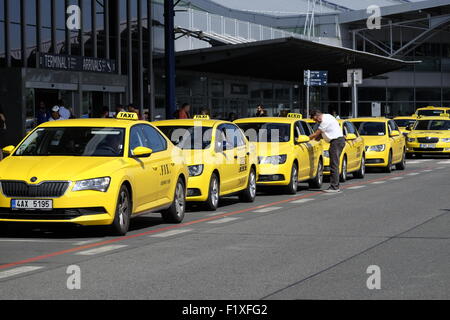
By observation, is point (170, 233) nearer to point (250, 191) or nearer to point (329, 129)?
point (250, 191)

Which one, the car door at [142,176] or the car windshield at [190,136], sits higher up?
the car windshield at [190,136]

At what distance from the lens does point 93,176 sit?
12891 millimetres

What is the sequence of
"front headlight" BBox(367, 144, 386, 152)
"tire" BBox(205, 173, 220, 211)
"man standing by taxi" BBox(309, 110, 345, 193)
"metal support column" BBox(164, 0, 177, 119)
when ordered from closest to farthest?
"tire" BBox(205, 173, 220, 211) < "man standing by taxi" BBox(309, 110, 345, 193) < "metal support column" BBox(164, 0, 177, 119) < "front headlight" BBox(367, 144, 386, 152)

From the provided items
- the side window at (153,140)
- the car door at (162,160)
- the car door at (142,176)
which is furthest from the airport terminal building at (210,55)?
the car door at (142,176)

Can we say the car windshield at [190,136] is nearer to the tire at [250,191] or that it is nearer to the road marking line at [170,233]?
the tire at [250,191]

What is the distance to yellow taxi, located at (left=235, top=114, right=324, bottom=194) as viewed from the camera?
811 inches

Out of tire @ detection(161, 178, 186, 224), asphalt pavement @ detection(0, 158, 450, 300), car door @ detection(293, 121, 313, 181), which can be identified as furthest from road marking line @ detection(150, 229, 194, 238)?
car door @ detection(293, 121, 313, 181)

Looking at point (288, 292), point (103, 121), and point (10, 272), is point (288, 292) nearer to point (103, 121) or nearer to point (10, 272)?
point (10, 272)

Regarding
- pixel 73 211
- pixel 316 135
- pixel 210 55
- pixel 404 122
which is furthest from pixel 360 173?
pixel 404 122

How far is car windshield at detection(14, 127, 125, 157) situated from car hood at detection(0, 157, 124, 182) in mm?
333

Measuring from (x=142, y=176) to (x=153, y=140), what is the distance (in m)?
1.16

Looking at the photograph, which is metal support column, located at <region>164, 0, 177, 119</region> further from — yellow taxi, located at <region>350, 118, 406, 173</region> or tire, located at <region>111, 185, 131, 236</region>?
tire, located at <region>111, 185, 131, 236</region>

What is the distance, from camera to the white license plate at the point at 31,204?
41.8 feet

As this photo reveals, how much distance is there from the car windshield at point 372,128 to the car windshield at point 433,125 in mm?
9033
